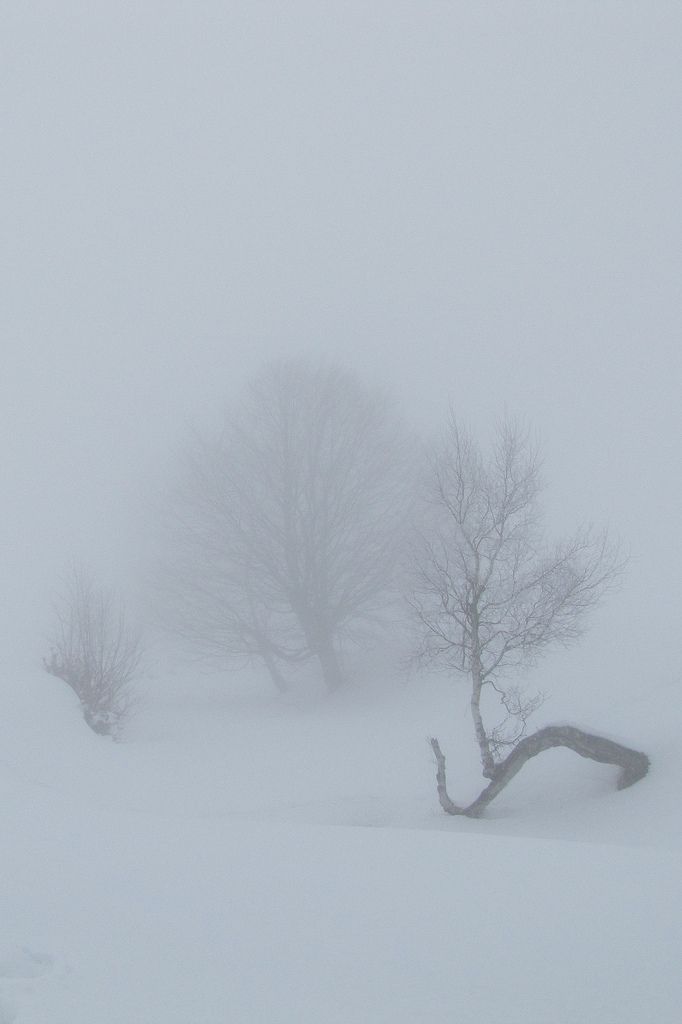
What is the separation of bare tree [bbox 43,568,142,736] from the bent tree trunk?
10.8 m

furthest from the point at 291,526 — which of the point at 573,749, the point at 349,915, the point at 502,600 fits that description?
the point at 349,915

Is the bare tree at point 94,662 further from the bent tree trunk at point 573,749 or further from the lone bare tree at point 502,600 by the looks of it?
the bent tree trunk at point 573,749

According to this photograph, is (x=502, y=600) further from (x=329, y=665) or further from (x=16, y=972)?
(x=329, y=665)

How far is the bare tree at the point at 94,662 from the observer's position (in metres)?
17.9

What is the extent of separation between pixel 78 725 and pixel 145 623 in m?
8.85

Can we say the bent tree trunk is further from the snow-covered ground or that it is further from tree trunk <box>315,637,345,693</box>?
tree trunk <box>315,637,345,693</box>

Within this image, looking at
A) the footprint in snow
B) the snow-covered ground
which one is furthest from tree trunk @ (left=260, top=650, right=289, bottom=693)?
the footprint in snow

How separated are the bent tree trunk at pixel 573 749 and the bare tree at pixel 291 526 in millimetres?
12011

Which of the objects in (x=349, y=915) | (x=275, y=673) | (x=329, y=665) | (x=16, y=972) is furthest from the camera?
(x=275, y=673)

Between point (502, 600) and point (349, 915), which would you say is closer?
point (349, 915)

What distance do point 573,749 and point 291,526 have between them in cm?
1361

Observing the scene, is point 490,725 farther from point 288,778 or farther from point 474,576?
point 474,576

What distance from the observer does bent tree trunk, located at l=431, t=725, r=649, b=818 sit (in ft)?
32.7

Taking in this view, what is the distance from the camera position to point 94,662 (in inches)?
724
